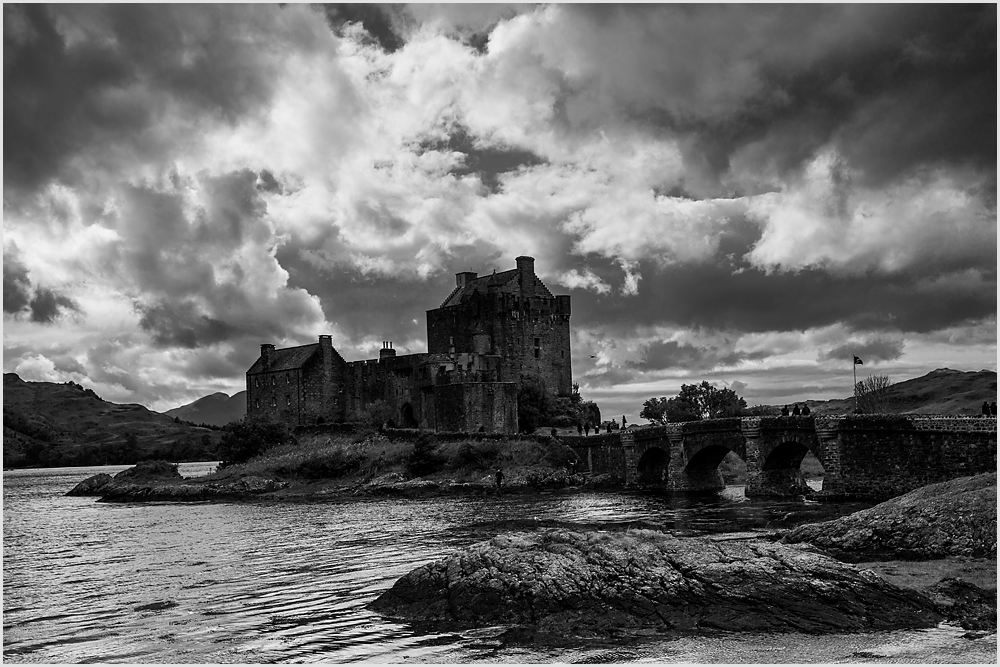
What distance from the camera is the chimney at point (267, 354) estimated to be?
99.8 meters

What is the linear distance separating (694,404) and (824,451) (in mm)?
60069

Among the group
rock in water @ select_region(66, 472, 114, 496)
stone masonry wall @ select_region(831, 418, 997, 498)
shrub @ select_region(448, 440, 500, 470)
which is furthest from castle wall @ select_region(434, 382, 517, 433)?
stone masonry wall @ select_region(831, 418, 997, 498)

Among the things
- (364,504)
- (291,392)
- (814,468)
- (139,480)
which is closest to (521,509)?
(364,504)

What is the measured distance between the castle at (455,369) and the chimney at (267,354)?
0.34ft

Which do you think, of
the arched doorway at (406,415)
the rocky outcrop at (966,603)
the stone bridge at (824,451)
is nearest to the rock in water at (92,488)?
the arched doorway at (406,415)

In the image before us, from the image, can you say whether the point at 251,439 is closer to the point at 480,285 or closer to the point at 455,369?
the point at 455,369

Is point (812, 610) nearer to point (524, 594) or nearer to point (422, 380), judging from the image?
point (524, 594)

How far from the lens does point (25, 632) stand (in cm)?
1917

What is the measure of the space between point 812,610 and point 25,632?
49.3 feet

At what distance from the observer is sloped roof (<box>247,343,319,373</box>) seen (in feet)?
314

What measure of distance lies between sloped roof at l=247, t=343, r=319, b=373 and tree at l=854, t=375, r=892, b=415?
52248 mm

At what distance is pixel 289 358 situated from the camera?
98.1 m

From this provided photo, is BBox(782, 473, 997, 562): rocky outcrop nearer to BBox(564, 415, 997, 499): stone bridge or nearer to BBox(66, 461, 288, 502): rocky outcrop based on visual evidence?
BBox(564, 415, 997, 499): stone bridge

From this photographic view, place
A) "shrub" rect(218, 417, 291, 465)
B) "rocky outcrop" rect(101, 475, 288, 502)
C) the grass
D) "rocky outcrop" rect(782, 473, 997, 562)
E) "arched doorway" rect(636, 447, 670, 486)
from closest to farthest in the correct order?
1. "rocky outcrop" rect(782, 473, 997, 562)
2. "arched doorway" rect(636, 447, 670, 486)
3. the grass
4. "rocky outcrop" rect(101, 475, 288, 502)
5. "shrub" rect(218, 417, 291, 465)
